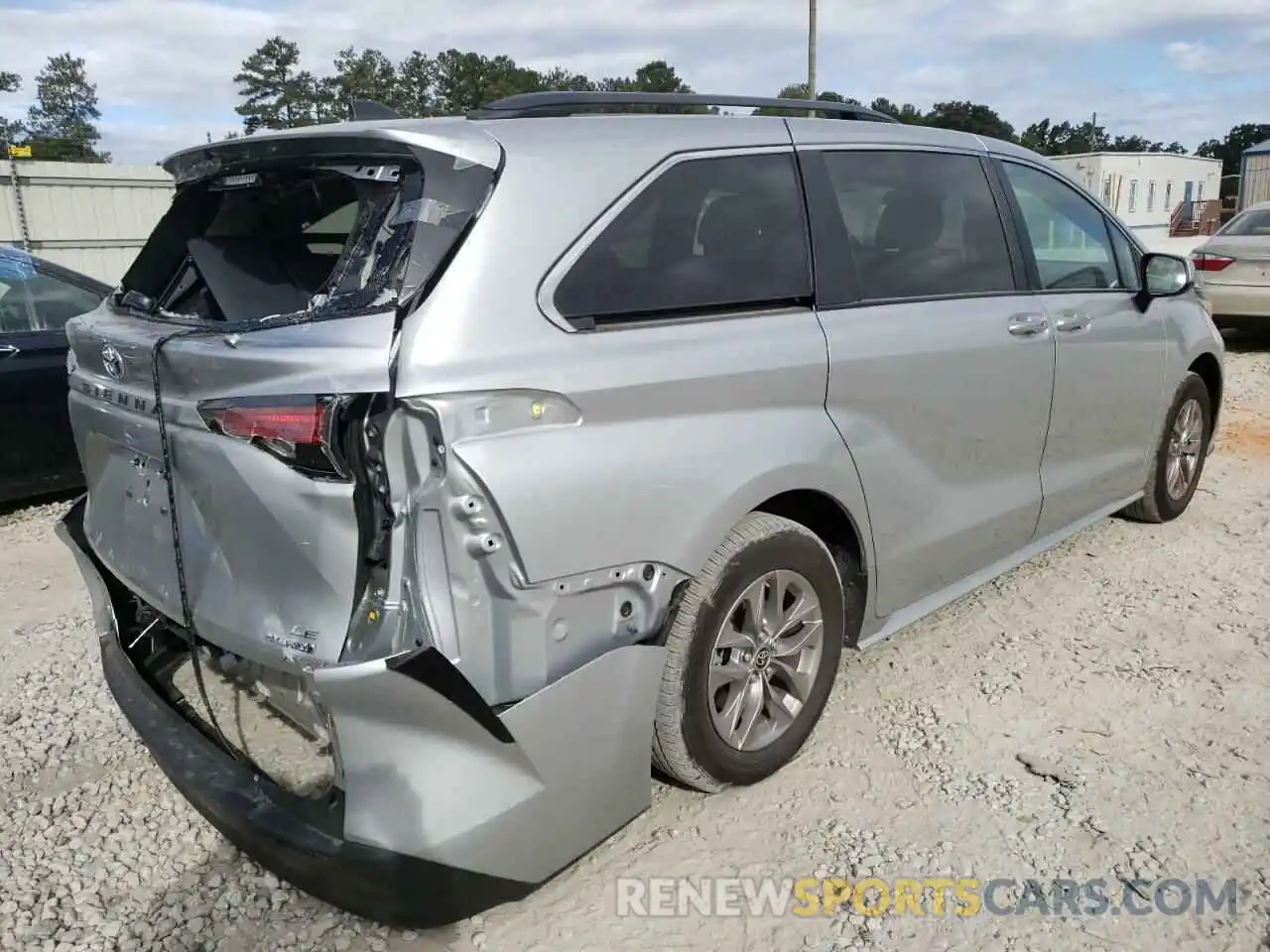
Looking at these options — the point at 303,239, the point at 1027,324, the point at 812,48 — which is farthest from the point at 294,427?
the point at 812,48

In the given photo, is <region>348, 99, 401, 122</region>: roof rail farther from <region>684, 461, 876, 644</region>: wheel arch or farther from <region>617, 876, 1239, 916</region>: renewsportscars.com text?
<region>617, 876, 1239, 916</region>: renewsportscars.com text

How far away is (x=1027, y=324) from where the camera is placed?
3572 millimetres

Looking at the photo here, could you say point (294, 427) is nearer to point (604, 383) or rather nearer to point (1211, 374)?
point (604, 383)

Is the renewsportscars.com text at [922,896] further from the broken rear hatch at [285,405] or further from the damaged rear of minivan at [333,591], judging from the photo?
the broken rear hatch at [285,405]

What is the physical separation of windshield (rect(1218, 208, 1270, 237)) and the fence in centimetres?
1261

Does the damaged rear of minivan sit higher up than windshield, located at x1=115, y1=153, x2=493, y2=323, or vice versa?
windshield, located at x1=115, y1=153, x2=493, y2=323

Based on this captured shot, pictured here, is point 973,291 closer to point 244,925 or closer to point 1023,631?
point 1023,631

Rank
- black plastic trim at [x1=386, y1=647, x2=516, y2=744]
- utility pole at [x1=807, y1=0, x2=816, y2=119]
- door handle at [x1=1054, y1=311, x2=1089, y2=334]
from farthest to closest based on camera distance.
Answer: utility pole at [x1=807, y1=0, x2=816, y2=119], door handle at [x1=1054, y1=311, x2=1089, y2=334], black plastic trim at [x1=386, y1=647, x2=516, y2=744]

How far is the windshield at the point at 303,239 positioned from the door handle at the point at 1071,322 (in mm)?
2512

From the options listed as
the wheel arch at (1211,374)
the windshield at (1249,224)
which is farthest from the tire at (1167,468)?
the windshield at (1249,224)

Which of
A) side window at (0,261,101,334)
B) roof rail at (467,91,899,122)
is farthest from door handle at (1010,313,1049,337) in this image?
side window at (0,261,101,334)

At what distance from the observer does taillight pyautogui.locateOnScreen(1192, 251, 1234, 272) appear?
10258mm

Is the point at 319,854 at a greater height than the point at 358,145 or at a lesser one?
lesser

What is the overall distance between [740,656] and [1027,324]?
5.80ft
